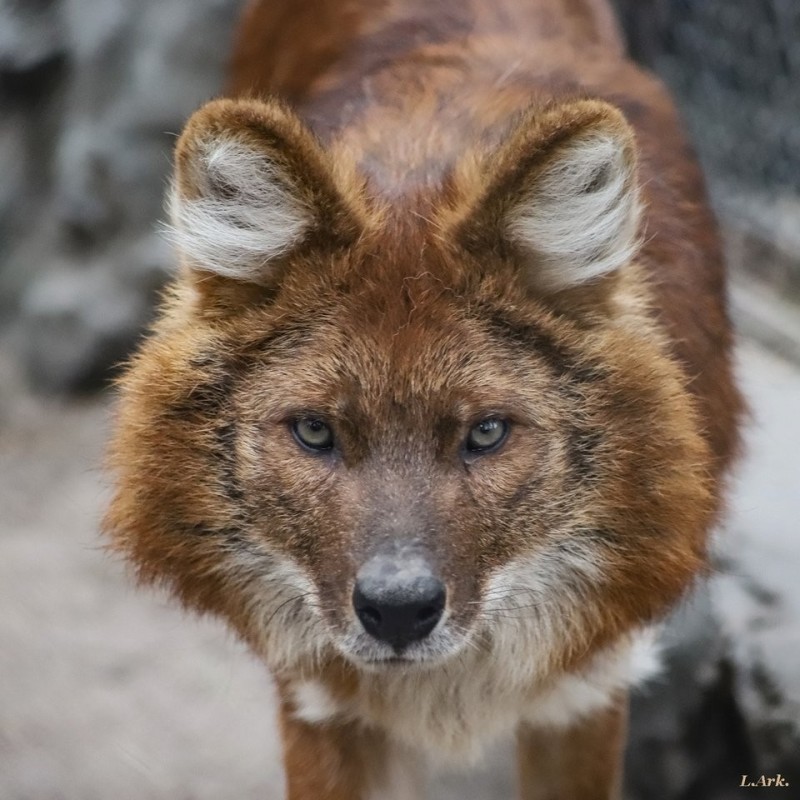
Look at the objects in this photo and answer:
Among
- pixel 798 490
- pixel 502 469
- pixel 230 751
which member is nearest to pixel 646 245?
pixel 502 469

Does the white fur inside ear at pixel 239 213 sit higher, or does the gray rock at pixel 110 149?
the white fur inside ear at pixel 239 213

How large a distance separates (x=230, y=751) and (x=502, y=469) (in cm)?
232

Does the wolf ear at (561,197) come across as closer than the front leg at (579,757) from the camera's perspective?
Yes

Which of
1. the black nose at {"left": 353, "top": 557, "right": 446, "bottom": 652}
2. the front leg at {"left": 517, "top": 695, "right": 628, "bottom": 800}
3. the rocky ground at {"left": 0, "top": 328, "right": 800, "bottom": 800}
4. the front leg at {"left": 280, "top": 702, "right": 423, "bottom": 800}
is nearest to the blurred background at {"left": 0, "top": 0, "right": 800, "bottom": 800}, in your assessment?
the rocky ground at {"left": 0, "top": 328, "right": 800, "bottom": 800}

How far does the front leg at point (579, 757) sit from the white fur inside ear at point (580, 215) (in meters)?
1.46

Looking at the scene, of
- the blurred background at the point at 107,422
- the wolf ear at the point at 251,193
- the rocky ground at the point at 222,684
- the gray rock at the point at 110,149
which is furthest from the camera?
the gray rock at the point at 110,149

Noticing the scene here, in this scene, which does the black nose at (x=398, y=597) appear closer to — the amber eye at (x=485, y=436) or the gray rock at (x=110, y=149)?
the amber eye at (x=485, y=436)

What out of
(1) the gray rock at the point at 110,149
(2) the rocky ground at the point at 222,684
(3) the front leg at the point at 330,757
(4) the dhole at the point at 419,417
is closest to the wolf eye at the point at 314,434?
(4) the dhole at the point at 419,417

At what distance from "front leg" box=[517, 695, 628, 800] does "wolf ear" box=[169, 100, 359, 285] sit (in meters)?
1.66

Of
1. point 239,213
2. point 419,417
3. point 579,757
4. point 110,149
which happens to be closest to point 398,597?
point 419,417


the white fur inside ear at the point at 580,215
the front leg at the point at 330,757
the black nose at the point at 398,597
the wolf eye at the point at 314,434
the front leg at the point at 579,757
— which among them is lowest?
the front leg at the point at 579,757

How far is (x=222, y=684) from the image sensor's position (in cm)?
504

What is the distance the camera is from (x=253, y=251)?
295cm

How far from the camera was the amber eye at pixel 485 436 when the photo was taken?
2859 mm
